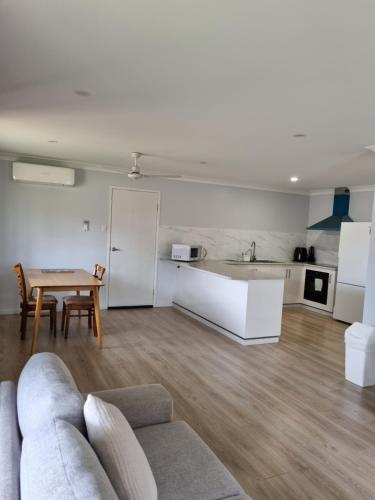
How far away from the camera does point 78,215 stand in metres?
5.84

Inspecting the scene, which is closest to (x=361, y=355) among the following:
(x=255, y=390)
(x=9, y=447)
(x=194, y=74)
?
(x=255, y=390)

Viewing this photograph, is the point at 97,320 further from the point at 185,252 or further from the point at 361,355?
the point at 361,355

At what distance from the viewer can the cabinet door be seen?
7.15 meters

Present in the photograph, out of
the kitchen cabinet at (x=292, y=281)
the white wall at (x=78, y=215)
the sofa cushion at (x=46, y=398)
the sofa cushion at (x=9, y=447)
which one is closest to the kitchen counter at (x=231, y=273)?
the white wall at (x=78, y=215)

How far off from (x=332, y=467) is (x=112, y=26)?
9.07 ft

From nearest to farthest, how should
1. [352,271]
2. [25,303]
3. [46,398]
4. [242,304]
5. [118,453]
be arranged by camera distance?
1. [118,453]
2. [46,398]
3. [25,303]
4. [242,304]
5. [352,271]

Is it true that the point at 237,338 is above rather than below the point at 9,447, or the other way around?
below

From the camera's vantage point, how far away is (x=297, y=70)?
2.06 m

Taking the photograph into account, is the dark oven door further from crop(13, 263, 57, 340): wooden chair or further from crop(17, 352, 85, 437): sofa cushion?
crop(17, 352, 85, 437): sofa cushion

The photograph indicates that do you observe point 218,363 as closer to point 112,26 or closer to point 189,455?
point 189,455

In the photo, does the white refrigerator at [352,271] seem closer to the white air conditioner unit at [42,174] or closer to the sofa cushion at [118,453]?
the white air conditioner unit at [42,174]

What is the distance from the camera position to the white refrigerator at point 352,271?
5.88 metres

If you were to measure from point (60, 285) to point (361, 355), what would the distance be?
10.3 feet

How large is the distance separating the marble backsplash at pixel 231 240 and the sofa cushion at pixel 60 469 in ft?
17.6
